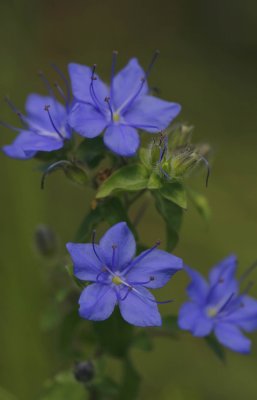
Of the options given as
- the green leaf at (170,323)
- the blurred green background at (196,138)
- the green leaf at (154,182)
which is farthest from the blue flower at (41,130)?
the green leaf at (170,323)

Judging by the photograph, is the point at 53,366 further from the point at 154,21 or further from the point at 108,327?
the point at 154,21

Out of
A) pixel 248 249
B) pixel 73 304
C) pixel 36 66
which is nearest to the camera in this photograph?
pixel 73 304

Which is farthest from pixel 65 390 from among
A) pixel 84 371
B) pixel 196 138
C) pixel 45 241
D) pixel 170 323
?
pixel 196 138

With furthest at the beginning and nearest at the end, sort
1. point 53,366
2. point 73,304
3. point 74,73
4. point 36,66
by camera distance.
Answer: point 36,66 → point 53,366 → point 73,304 → point 74,73

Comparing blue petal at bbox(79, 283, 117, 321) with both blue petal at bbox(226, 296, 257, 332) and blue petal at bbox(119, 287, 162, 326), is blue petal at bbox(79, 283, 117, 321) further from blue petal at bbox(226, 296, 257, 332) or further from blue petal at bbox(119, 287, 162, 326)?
blue petal at bbox(226, 296, 257, 332)

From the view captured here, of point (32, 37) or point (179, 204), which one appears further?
point (32, 37)

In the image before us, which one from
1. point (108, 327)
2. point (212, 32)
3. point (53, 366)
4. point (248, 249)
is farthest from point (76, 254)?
point (212, 32)
